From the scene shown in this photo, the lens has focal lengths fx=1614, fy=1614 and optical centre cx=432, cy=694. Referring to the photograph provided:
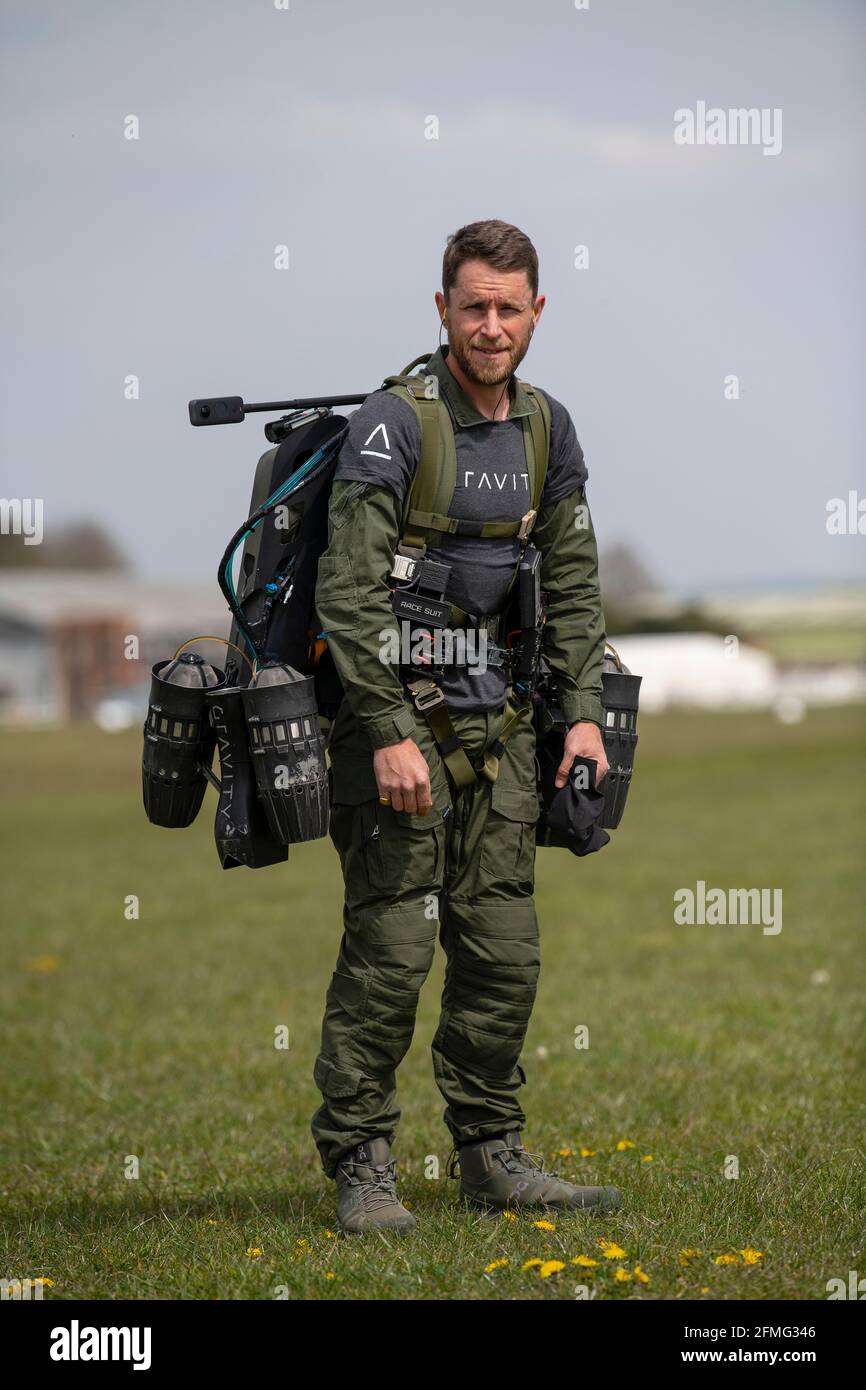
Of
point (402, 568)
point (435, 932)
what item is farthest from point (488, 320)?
point (435, 932)

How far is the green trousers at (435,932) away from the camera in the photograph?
214 inches

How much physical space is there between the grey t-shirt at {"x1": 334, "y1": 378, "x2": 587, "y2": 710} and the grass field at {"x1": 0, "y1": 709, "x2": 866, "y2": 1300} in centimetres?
182

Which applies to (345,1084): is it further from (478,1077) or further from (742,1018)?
(742,1018)

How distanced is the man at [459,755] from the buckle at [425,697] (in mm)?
57

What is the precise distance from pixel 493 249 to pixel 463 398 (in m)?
0.50

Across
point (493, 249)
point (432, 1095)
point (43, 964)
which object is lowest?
point (43, 964)

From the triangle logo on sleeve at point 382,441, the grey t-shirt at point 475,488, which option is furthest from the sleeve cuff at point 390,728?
the triangle logo on sleeve at point 382,441

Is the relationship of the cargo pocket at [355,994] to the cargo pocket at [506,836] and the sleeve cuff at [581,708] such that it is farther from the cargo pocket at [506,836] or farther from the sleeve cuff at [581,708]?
the sleeve cuff at [581,708]

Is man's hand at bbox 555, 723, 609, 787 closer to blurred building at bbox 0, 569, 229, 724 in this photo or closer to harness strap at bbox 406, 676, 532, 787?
harness strap at bbox 406, 676, 532, 787

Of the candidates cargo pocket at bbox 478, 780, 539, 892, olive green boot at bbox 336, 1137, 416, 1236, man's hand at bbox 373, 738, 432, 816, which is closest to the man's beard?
man's hand at bbox 373, 738, 432, 816

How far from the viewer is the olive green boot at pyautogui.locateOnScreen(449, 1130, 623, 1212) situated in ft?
18.1

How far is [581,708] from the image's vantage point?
5.69m

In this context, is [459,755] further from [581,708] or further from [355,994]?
[355,994]
